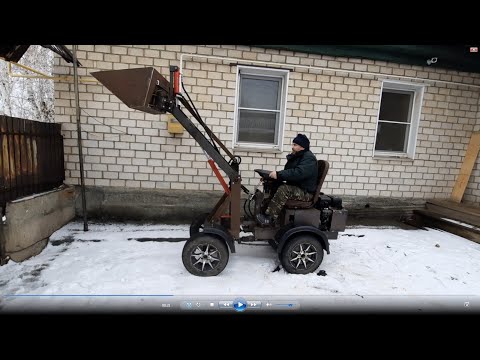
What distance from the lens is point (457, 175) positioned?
5855 mm

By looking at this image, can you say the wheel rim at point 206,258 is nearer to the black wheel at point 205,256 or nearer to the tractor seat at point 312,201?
the black wheel at point 205,256

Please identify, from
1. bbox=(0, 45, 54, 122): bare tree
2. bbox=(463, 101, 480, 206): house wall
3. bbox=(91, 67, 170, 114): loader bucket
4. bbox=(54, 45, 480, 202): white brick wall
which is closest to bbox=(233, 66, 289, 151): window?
bbox=(54, 45, 480, 202): white brick wall

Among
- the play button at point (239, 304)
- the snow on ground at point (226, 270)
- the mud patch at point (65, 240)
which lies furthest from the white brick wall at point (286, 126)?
the play button at point (239, 304)

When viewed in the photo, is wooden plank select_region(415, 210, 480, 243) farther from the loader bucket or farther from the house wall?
the loader bucket

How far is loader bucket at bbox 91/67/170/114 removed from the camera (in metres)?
2.40

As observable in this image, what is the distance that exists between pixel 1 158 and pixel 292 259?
12.7ft

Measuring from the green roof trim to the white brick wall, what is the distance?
5.0 inches

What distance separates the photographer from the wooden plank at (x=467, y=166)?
18.5 ft

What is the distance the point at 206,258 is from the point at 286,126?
3.15 meters

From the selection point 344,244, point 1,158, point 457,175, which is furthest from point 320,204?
Result: point 457,175

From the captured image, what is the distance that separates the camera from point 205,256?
304cm

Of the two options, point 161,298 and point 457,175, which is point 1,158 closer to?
point 161,298

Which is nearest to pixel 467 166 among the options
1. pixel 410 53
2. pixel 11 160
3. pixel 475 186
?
pixel 475 186

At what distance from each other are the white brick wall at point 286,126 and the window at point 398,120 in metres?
0.17
